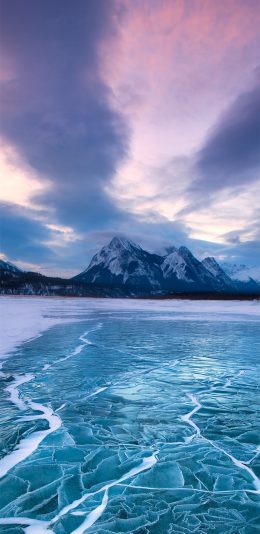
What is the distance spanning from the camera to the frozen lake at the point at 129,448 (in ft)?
11.7

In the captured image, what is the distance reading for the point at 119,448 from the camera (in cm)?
504

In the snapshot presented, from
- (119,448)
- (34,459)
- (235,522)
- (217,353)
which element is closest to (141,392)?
(119,448)

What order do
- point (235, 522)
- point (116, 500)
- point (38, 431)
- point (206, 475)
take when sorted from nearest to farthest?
point (235, 522), point (116, 500), point (206, 475), point (38, 431)

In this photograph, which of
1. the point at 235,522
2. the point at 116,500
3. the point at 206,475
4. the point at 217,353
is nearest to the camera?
the point at 235,522

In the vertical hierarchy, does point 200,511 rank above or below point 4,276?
below

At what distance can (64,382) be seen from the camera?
8492 mm

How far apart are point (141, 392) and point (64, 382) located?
2054 millimetres

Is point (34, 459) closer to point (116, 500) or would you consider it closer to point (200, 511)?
point (116, 500)

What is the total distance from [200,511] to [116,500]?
925mm

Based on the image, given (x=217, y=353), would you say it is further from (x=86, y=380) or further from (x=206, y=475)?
(x=206, y=475)

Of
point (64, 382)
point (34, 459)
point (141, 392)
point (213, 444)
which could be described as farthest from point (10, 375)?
point (213, 444)

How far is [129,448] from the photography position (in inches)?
197

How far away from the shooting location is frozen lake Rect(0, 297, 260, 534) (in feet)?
11.7

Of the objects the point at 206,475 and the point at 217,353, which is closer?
the point at 206,475
